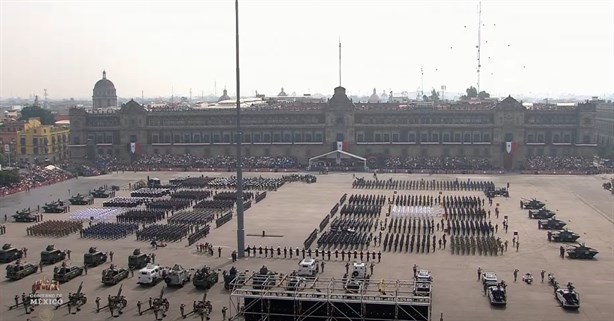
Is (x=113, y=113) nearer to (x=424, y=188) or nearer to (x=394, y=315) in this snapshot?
(x=424, y=188)

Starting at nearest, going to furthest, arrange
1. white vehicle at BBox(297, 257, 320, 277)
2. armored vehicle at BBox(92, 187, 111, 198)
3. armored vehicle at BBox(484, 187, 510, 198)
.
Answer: white vehicle at BBox(297, 257, 320, 277) < armored vehicle at BBox(484, 187, 510, 198) < armored vehicle at BBox(92, 187, 111, 198)

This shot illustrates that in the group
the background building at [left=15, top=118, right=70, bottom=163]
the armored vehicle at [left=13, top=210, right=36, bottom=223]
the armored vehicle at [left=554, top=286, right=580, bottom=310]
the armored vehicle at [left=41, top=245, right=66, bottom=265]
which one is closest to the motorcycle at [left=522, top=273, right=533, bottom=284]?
the armored vehicle at [left=554, top=286, right=580, bottom=310]

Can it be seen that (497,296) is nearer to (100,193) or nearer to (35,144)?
(100,193)

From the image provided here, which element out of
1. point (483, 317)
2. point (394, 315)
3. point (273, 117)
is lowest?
point (483, 317)

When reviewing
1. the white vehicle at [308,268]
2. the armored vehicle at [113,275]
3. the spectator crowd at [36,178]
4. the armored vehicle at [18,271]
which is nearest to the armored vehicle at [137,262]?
the armored vehicle at [113,275]

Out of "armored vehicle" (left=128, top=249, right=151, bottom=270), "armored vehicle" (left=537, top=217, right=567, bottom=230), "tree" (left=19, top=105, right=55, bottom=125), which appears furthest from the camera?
"tree" (left=19, top=105, right=55, bottom=125)

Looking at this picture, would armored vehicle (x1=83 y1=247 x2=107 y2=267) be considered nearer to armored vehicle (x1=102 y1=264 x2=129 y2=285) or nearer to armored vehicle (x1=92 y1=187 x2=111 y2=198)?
armored vehicle (x1=102 y1=264 x2=129 y2=285)

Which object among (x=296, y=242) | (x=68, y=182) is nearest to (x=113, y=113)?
(x=68, y=182)

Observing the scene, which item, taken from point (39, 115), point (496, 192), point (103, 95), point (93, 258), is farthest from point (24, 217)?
point (103, 95)
